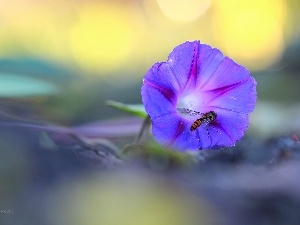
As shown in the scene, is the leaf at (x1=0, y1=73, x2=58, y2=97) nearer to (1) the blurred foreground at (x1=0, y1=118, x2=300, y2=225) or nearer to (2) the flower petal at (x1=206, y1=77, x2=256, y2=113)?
(1) the blurred foreground at (x1=0, y1=118, x2=300, y2=225)

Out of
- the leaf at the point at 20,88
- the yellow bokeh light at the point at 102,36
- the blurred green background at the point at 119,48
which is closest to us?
the leaf at the point at 20,88

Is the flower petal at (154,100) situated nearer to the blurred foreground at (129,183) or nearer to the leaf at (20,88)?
the blurred foreground at (129,183)

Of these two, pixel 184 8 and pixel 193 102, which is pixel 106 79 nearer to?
pixel 193 102

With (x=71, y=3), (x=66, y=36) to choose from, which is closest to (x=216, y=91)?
(x=66, y=36)

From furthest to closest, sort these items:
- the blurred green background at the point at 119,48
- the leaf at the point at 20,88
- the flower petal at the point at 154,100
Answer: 1. the blurred green background at the point at 119,48
2. the leaf at the point at 20,88
3. the flower petal at the point at 154,100

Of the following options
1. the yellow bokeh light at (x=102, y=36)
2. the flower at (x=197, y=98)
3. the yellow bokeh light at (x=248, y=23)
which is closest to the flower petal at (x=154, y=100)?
the flower at (x=197, y=98)

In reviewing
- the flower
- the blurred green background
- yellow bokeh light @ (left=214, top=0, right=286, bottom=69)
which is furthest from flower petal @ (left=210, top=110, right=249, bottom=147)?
yellow bokeh light @ (left=214, top=0, right=286, bottom=69)

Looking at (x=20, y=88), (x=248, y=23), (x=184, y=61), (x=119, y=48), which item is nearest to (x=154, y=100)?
(x=184, y=61)

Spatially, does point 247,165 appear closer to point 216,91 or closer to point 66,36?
point 216,91
